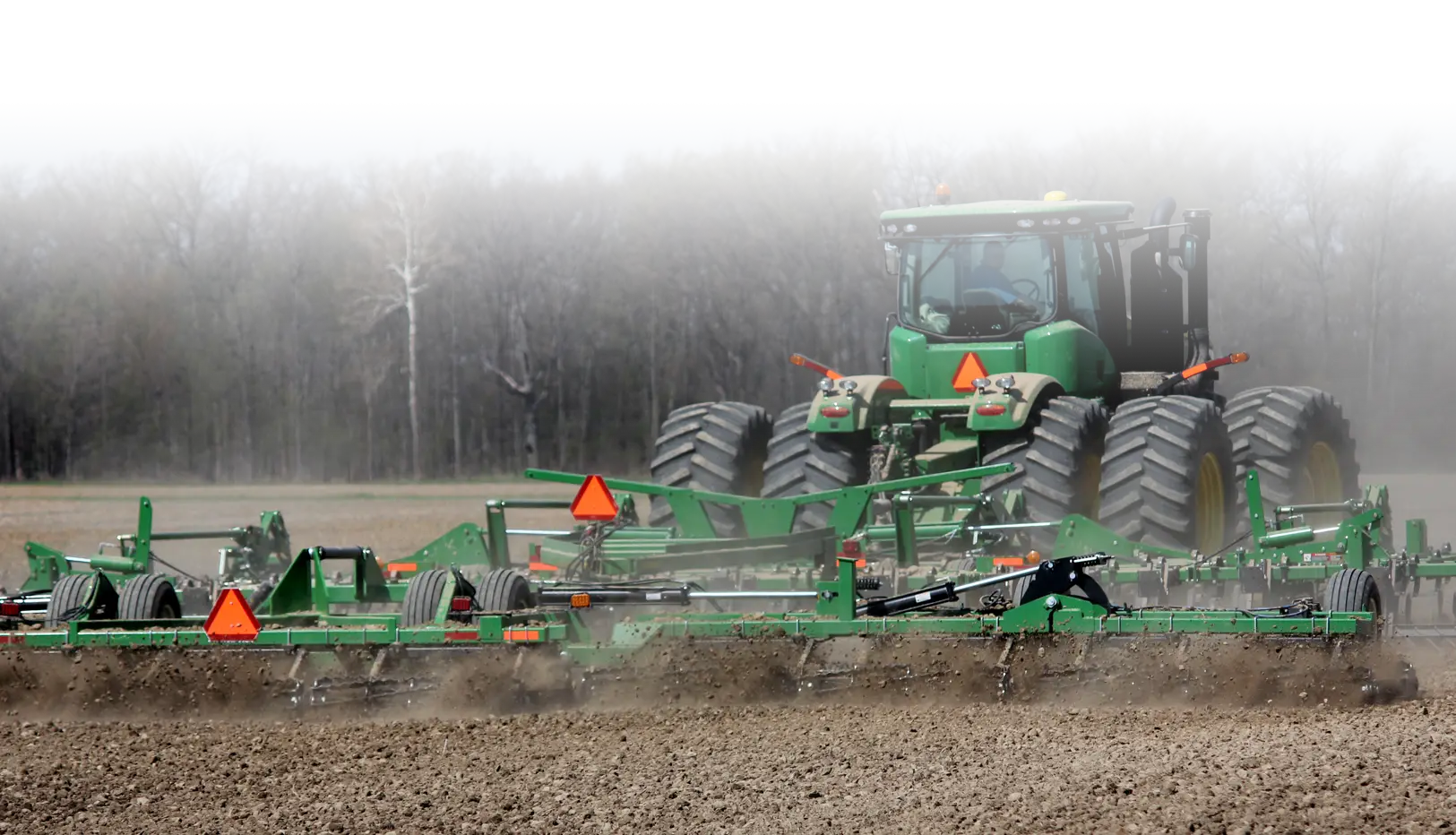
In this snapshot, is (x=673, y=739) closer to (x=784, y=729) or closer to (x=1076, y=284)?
(x=784, y=729)

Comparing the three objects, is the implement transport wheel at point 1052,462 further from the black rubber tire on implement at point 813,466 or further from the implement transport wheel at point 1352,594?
the implement transport wheel at point 1352,594

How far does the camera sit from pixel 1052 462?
403 inches

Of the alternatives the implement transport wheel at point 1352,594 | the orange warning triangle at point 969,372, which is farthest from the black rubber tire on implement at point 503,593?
the orange warning triangle at point 969,372

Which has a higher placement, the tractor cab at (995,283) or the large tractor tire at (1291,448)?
the tractor cab at (995,283)

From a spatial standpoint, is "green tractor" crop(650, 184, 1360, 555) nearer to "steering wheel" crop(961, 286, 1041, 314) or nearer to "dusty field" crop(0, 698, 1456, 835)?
"steering wheel" crop(961, 286, 1041, 314)

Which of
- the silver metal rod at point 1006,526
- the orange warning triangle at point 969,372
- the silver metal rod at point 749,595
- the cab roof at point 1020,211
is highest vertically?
the cab roof at point 1020,211

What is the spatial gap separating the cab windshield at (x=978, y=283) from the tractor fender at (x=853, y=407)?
29.3 inches

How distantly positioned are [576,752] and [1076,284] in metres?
5.82

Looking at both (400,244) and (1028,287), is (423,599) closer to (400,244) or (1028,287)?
(1028,287)

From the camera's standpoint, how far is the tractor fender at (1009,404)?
1040 centimetres

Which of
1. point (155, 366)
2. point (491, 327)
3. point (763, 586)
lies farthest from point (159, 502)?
point (763, 586)

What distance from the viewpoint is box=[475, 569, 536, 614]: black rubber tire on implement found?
8273mm

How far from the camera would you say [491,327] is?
38.6 meters

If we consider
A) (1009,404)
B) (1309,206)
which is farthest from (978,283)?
(1309,206)
